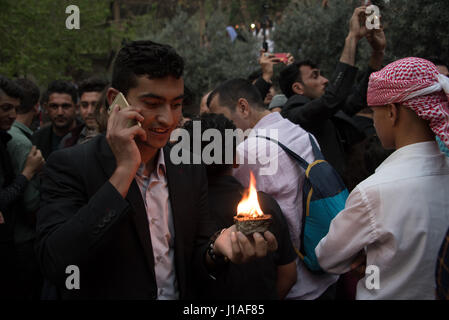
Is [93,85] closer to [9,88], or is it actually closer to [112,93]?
[9,88]

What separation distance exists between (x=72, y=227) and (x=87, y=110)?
412 cm

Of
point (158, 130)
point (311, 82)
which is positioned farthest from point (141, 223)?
point (311, 82)

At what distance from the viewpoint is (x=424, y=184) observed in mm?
2121

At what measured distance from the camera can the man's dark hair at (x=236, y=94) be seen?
450 cm

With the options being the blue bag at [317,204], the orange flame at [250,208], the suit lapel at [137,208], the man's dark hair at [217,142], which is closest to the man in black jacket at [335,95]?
the blue bag at [317,204]

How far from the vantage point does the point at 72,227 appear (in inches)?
74.4

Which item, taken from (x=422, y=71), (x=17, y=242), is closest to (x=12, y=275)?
(x=17, y=242)

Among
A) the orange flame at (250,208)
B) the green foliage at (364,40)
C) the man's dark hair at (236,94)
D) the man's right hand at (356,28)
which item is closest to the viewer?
the orange flame at (250,208)

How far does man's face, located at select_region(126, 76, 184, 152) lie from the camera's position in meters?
2.27

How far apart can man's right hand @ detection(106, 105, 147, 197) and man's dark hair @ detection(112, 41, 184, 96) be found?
30cm

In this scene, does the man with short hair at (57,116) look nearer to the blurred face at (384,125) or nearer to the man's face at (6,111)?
the man's face at (6,111)

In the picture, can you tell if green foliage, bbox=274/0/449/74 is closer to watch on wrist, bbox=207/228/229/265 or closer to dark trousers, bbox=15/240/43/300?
watch on wrist, bbox=207/228/229/265

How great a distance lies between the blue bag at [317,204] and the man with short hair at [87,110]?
2.98 m

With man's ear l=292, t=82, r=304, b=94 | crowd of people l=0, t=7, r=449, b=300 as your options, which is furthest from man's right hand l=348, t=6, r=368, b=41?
crowd of people l=0, t=7, r=449, b=300
